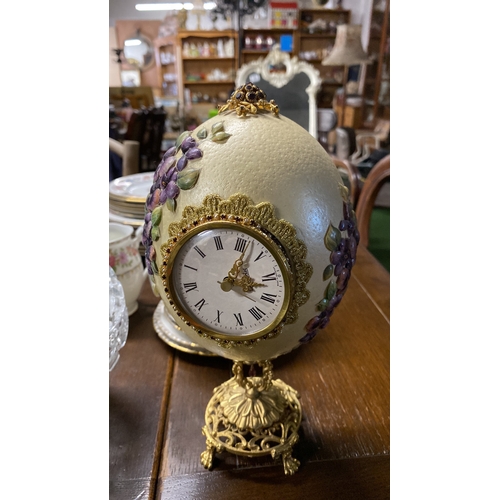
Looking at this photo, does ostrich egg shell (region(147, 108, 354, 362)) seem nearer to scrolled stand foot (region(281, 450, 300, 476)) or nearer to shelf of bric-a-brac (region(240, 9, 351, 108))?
scrolled stand foot (region(281, 450, 300, 476))

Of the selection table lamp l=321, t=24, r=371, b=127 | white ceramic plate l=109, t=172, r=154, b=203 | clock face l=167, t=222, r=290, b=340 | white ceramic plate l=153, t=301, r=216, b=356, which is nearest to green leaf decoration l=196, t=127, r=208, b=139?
clock face l=167, t=222, r=290, b=340

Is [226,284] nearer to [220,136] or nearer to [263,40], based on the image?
[220,136]

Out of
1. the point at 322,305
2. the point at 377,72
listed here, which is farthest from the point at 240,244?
the point at 377,72

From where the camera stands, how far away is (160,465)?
54 centimetres

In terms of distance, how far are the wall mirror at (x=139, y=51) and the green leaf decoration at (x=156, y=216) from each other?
3.97m

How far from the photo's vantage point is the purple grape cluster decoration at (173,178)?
0.45 m

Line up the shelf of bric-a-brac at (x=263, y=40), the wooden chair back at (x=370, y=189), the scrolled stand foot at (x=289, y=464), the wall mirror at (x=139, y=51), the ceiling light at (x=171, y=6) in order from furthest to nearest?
the shelf of bric-a-brac at (x=263, y=40)
the wall mirror at (x=139, y=51)
the ceiling light at (x=171, y=6)
the wooden chair back at (x=370, y=189)
the scrolled stand foot at (x=289, y=464)

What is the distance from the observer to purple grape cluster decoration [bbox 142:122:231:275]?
0.45 metres

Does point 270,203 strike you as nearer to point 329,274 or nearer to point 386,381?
point 329,274

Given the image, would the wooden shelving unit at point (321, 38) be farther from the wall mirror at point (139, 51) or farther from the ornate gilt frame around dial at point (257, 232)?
the ornate gilt frame around dial at point (257, 232)

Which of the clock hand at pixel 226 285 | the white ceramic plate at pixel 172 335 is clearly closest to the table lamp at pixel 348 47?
the white ceramic plate at pixel 172 335

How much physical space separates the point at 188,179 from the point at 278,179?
0.09 meters

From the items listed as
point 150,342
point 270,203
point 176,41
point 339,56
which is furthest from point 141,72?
point 270,203

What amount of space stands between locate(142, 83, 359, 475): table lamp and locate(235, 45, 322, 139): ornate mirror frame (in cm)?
169
